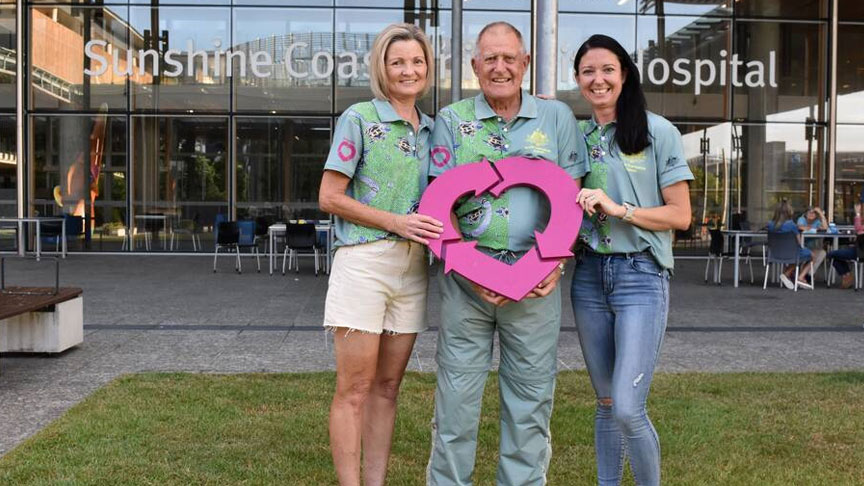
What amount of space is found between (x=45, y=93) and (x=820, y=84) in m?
16.7

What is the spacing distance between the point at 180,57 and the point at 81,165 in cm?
310

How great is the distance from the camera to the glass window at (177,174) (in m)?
17.2

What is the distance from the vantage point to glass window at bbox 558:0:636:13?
17656 mm

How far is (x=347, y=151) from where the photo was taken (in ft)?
8.53

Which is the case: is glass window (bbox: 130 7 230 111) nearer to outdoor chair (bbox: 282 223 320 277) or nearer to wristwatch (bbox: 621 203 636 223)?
outdoor chair (bbox: 282 223 320 277)

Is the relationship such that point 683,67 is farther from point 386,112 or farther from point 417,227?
point 417,227

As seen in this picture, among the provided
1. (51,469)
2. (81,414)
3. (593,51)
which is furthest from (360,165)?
(81,414)

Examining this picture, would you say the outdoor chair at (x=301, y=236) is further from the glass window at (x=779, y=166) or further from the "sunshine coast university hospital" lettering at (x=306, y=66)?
the glass window at (x=779, y=166)

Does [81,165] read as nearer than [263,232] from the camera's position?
No

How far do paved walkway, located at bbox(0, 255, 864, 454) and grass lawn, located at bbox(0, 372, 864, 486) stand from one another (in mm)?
366

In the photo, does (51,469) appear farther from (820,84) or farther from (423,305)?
(820,84)

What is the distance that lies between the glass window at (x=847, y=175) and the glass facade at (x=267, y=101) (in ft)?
0.14

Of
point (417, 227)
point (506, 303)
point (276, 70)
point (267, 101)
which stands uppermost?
point (276, 70)

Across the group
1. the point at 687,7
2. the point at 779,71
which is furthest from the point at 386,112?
the point at 779,71
